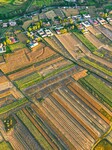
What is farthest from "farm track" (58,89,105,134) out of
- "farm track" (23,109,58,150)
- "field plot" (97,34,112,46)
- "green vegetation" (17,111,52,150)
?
"field plot" (97,34,112,46)

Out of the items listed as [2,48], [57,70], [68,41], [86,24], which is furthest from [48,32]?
[57,70]

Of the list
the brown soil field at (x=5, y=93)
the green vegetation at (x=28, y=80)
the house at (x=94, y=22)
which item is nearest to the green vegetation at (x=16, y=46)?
the green vegetation at (x=28, y=80)

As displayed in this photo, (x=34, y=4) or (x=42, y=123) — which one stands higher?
(x=34, y=4)

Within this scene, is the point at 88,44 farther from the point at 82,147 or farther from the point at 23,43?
the point at 82,147

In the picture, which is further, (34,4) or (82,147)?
(34,4)

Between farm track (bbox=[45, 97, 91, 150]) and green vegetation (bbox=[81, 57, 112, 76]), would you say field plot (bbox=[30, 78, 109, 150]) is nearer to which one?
farm track (bbox=[45, 97, 91, 150])

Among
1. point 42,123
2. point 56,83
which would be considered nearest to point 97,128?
point 42,123
